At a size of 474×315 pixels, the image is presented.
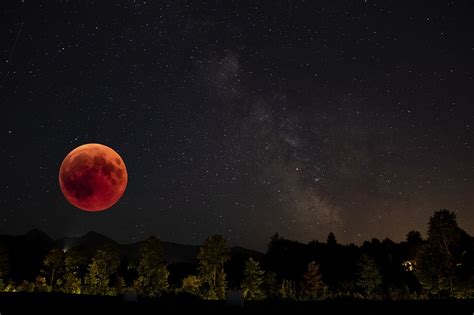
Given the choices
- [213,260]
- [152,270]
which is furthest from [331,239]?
[152,270]

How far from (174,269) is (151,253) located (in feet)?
157

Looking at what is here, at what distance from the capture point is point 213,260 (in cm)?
4312

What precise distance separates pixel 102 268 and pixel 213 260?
42.5ft

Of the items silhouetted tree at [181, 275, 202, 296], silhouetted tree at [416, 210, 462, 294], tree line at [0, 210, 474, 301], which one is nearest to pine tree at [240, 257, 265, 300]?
tree line at [0, 210, 474, 301]

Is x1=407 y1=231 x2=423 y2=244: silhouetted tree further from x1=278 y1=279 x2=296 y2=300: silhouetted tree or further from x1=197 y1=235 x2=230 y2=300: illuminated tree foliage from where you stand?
x1=197 y1=235 x2=230 y2=300: illuminated tree foliage

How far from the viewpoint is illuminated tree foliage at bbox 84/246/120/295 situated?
42.9 m

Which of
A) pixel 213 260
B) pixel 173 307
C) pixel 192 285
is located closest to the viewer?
pixel 173 307

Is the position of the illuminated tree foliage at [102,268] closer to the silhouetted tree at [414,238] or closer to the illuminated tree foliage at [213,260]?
the illuminated tree foliage at [213,260]

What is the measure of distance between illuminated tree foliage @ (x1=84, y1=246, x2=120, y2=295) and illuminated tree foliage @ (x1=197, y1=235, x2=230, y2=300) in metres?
9.51

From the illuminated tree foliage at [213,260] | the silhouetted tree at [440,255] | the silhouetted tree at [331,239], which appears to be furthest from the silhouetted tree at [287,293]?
the silhouetted tree at [331,239]

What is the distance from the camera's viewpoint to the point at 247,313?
1788cm

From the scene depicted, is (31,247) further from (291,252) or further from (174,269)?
(291,252)

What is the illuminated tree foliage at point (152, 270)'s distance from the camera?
142ft

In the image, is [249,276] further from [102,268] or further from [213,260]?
[102,268]
